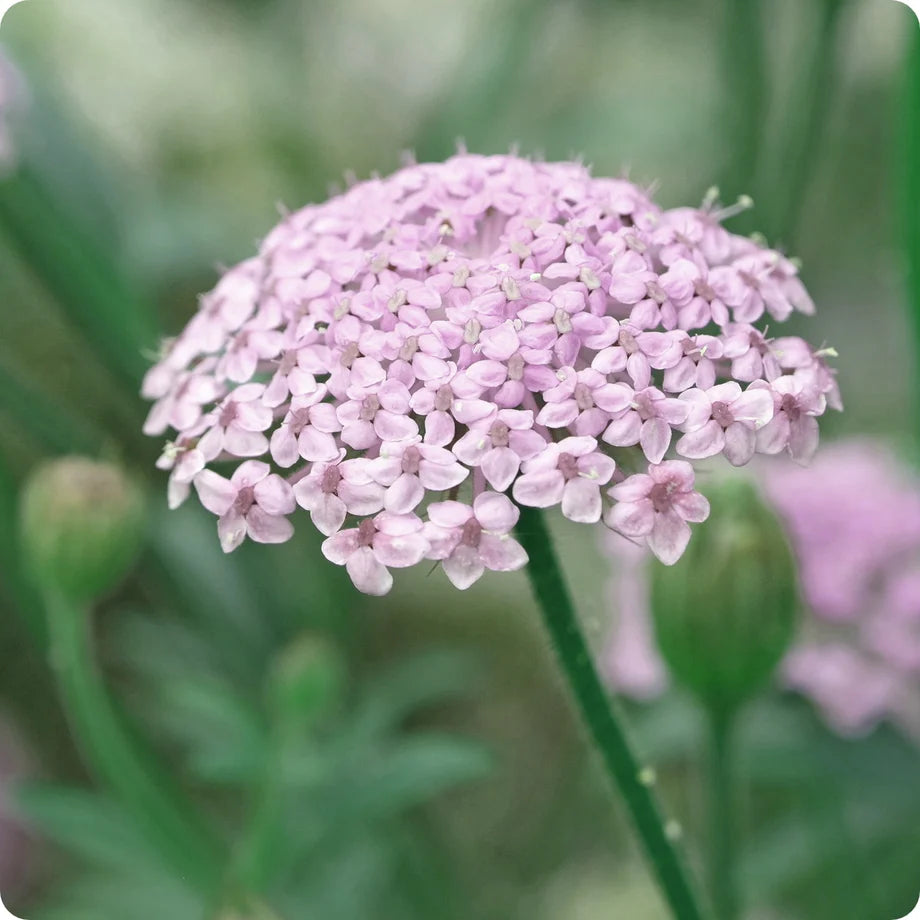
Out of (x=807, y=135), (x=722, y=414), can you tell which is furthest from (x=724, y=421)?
(x=807, y=135)

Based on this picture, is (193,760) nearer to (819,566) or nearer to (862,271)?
(819,566)

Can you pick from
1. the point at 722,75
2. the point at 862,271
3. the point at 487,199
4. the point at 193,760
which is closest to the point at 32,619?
the point at 193,760

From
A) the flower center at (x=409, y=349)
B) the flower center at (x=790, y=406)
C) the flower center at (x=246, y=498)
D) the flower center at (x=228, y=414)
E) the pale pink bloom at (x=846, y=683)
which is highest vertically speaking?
the flower center at (x=228, y=414)

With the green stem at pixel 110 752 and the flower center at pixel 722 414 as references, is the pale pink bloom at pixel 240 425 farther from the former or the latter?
the green stem at pixel 110 752

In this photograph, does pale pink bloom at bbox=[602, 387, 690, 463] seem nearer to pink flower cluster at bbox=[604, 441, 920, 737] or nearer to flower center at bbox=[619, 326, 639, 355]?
flower center at bbox=[619, 326, 639, 355]

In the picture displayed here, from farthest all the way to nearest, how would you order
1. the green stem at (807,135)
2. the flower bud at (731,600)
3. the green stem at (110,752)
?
the green stem at (807,135) < the green stem at (110,752) < the flower bud at (731,600)

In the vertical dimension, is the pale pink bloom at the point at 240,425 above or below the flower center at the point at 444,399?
above

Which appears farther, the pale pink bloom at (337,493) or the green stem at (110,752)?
the green stem at (110,752)

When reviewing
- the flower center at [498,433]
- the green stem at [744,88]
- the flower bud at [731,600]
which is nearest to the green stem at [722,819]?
the flower bud at [731,600]

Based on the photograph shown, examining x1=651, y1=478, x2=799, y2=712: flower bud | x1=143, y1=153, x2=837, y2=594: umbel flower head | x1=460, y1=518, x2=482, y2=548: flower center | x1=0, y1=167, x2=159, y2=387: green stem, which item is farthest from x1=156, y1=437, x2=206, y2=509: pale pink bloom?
x1=0, y1=167, x2=159, y2=387: green stem
